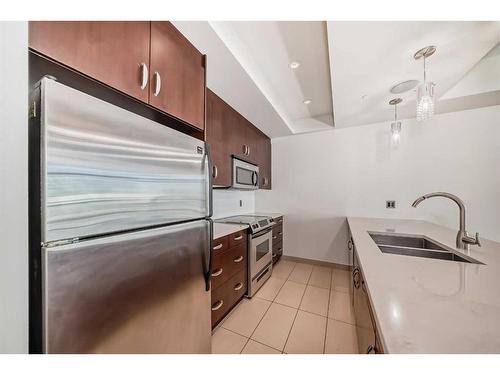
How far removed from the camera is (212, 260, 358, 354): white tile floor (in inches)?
56.0

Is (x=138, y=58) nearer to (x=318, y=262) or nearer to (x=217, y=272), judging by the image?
(x=217, y=272)

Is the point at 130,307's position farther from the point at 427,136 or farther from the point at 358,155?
the point at 427,136

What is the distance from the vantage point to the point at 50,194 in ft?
1.87

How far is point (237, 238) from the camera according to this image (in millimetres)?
1888

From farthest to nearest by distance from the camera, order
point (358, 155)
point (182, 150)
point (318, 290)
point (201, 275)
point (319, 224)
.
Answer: point (319, 224) → point (358, 155) → point (318, 290) → point (201, 275) → point (182, 150)

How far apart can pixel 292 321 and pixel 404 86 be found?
249cm

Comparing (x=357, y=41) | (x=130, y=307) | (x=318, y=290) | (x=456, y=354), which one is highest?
(x=357, y=41)

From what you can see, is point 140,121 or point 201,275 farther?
point 201,275

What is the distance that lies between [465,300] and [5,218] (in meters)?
1.40

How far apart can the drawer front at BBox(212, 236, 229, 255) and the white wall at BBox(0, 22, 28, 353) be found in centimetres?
108

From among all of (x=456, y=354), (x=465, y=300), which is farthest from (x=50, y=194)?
(x=465, y=300)

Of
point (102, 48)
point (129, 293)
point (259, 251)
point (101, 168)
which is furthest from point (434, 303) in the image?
point (259, 251)

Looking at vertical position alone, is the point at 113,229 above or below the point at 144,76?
below

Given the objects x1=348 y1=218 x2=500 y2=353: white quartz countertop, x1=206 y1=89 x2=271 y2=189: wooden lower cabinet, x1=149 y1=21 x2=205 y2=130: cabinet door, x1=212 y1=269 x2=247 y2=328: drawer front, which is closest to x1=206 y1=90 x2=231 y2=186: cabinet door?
x1=206 y1=89 x2=271 y2=189: wooden lower cabinet
